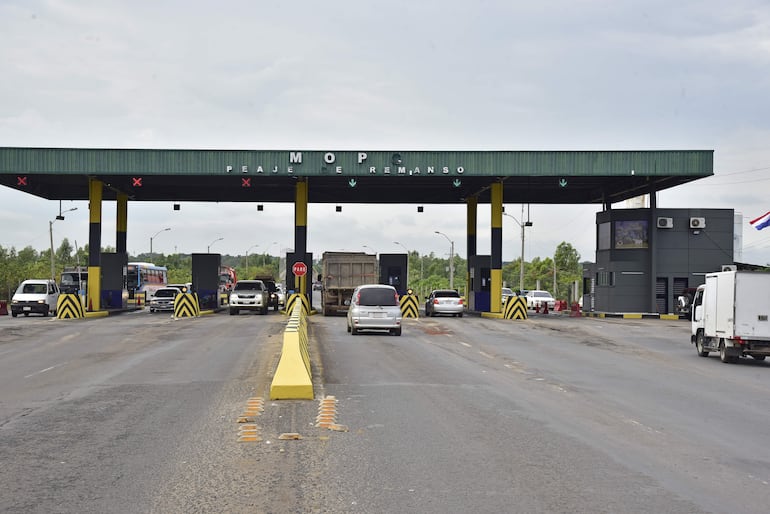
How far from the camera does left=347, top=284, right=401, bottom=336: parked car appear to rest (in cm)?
2984

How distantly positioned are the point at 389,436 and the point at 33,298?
132ft

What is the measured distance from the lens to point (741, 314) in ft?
70.7

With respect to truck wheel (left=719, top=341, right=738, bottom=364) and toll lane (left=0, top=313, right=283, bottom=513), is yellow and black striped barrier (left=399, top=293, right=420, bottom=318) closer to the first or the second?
toll lane (left=0, top=313, right=283, bottom=513)

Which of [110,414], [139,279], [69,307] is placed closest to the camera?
[110,414]

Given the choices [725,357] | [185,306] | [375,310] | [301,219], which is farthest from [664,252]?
[725,357]

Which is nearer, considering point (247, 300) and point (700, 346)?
point (700, 346)

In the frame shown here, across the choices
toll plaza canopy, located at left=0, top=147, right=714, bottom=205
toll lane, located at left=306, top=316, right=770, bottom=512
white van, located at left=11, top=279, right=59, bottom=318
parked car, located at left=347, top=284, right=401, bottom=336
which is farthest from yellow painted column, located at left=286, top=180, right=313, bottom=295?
toll lane, located at left=306, top=316, right=770, bottom=512

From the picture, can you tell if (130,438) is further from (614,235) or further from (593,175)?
(614,235)

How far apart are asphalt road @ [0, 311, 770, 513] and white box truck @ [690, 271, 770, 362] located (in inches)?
45.0

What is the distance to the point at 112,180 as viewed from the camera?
50.8 m

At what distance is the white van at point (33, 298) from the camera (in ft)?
151

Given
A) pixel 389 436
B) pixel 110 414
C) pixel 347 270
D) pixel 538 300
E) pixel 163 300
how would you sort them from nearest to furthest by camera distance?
pixel 389 436, pixel 110 414, pixel 347 270, pixel 163 300, pixel 538 300

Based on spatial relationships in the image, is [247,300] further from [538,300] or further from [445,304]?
[538,300]

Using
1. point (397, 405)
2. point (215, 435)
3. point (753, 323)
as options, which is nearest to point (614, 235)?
point (753, 323)
